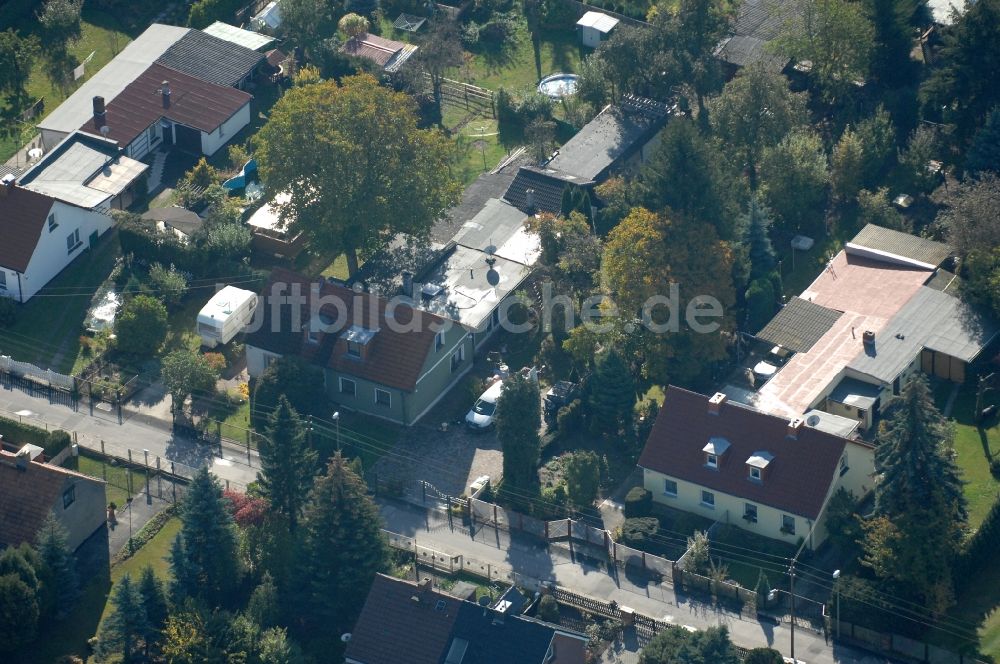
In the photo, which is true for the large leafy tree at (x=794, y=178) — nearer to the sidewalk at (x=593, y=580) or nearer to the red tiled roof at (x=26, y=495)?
the sidewalk at (x=593, y=580)

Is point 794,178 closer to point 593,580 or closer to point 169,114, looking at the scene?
point 593,580

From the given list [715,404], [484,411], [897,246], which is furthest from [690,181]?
[484,411]

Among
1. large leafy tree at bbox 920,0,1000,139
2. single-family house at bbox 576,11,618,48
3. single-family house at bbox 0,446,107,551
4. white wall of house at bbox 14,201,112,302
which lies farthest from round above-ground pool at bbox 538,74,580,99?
single-family house at bbox 0,446,107,551

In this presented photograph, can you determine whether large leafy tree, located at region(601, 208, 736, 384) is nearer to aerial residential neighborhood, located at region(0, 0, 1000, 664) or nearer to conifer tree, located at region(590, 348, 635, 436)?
aerial residential neighborhood, located at region(0, 0, 1000, 664)

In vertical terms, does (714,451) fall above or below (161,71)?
below

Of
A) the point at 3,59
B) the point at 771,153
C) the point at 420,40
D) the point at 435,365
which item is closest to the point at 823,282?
the point at 771,153
